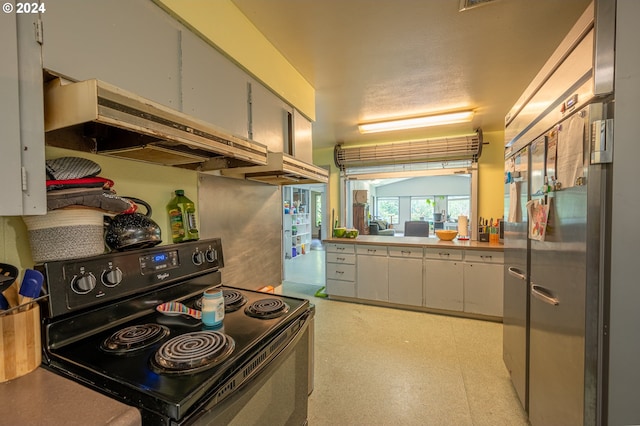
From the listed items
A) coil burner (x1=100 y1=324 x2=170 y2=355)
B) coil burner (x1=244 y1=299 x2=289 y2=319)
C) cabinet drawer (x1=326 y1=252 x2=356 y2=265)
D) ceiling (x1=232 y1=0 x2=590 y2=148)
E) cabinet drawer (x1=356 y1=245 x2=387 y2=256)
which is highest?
ceiling (x1=232 y1=0 x2=590 y2=148)

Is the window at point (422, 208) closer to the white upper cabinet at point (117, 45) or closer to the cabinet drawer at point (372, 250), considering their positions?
the cabinet drawer at point (372, 250)

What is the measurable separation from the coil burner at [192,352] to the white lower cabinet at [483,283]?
9.86 feet

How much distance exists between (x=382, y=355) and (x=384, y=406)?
0.59 meters

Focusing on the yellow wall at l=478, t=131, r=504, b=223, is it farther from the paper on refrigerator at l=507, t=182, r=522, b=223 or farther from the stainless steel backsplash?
the stainless steel backsplash

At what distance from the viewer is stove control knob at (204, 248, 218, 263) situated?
1.33 metres

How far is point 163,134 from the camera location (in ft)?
2.59

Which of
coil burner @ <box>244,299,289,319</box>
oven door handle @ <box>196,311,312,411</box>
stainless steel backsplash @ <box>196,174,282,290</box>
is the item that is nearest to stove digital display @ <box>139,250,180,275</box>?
stainless steel backsplash @ <box>196,174,282,290</box>

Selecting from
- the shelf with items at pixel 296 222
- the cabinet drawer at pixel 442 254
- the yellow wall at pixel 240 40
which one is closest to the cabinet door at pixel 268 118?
the yellow wall at pixel 240 40

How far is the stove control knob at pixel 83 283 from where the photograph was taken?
807 millimetres

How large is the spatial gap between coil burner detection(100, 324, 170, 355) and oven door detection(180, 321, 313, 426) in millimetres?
334

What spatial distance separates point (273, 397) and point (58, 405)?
58cm

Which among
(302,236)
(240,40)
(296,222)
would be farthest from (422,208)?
(240,40)

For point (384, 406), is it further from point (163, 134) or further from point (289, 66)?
point (289, 66)

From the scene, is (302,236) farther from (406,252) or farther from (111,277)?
(111,277)
